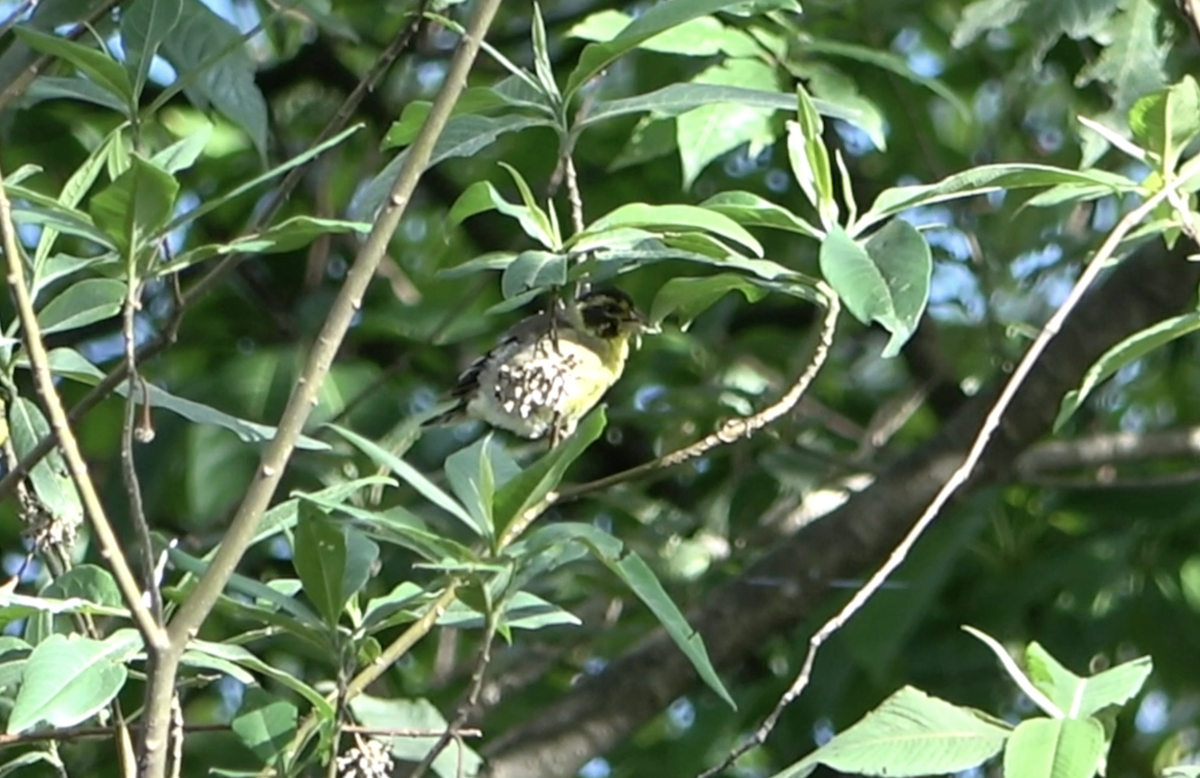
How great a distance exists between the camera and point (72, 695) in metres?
1.37

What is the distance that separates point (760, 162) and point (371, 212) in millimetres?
1904

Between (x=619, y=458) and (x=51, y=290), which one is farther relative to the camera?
(x=619, y=458)

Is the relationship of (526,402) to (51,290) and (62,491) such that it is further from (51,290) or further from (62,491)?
(51,290)

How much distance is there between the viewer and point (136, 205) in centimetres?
139

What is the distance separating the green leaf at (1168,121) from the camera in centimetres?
168

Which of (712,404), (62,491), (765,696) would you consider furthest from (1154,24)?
(62,491)

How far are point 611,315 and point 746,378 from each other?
3.29 feet

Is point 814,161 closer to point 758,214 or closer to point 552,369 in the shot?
point 758,214

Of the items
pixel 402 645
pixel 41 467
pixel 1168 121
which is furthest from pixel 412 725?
pixel 1168 121

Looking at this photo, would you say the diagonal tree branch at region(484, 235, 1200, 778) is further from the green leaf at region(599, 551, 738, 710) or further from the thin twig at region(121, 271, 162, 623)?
the thin twig at region(121, 271, 162, 623)

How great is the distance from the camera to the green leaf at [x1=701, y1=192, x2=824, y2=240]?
1.58 m

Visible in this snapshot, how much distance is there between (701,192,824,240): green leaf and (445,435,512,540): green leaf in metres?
0.29

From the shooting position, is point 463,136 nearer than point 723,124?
Yes

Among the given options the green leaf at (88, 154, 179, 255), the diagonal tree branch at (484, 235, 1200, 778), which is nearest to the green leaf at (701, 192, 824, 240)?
the green leaf at (88, 154, 179, 255)
